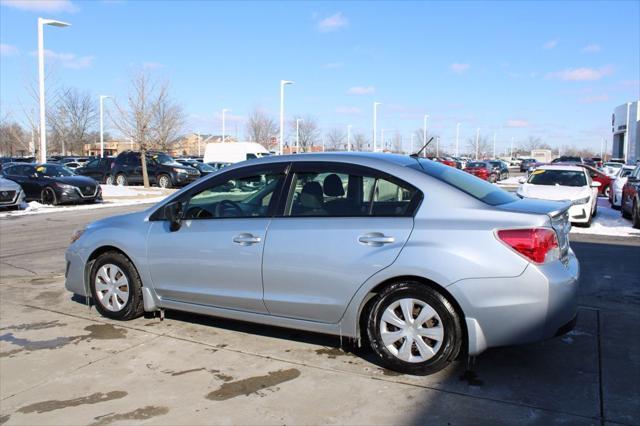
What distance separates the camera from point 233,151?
36875 millimetres

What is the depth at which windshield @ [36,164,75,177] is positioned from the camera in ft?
64.8

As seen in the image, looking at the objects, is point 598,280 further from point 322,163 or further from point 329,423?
point 329,423

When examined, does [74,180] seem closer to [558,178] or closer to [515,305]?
[558,178]

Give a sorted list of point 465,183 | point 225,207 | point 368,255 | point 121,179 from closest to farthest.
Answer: point 368,255
point 465,183
point 225,207
point 121,179

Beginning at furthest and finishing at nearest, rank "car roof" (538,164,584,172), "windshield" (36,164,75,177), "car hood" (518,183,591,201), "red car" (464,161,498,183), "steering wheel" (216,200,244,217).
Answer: "red car" (464,161,498,183)
"windshield" (36,164,75,177)
"car roof" (538,164,584,172)
"car hood" (518,183,591,201)
"steering wheel" (216,200,244,217)

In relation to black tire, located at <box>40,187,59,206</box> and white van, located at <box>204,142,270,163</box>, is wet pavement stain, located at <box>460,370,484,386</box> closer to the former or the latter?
black tire, located at <box>40,187,59,206</box>

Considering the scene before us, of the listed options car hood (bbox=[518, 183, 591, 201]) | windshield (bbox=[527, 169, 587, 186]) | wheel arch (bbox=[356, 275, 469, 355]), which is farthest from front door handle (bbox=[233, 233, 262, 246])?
windshield (bbox=[527, 169, 587, 186])

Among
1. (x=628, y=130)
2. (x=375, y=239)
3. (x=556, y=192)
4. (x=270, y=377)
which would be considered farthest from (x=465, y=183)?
(x=628, y=130)

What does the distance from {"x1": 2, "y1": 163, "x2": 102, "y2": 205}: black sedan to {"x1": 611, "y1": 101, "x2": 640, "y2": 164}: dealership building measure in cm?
4686

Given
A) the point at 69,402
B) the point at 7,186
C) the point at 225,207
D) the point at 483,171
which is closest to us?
the point at 69,402

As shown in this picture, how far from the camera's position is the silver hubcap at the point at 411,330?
13.3 feet

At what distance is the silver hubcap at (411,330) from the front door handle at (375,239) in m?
0.45

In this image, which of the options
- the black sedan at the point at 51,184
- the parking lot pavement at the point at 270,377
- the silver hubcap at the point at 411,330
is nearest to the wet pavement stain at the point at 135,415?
the parking lot pavement at the point at 270,377

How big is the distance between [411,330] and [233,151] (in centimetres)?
3375
